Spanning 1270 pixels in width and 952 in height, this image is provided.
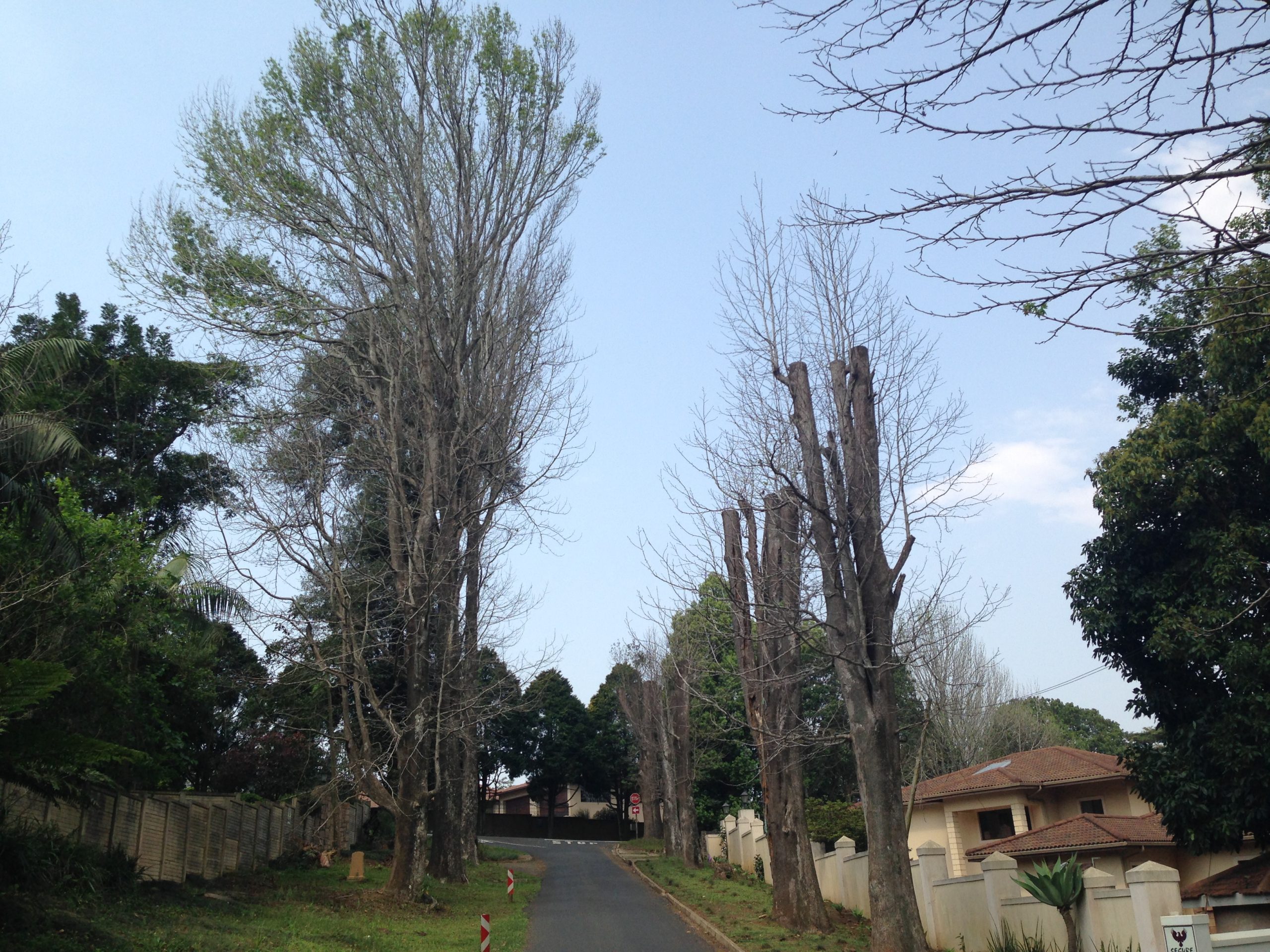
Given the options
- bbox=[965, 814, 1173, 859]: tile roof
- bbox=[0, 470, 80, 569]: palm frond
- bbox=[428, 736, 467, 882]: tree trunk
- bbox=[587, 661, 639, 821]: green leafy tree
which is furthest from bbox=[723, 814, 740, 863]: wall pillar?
bbox=[587, 661, 639, 821]: green leafy tree

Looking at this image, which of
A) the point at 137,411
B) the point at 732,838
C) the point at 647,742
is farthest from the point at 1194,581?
the point at 647,742

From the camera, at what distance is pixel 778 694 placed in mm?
17766

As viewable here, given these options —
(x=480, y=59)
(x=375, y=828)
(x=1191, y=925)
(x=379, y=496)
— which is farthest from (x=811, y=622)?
(x=375, y=828)

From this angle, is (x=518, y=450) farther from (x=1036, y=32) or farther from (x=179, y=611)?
(x=1036, y=32)

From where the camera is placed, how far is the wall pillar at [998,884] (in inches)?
529

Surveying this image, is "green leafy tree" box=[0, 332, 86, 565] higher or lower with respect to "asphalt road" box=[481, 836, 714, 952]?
higher

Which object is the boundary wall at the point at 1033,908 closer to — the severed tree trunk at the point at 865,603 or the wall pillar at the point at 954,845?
the severed tree trunk at the point at 865,603

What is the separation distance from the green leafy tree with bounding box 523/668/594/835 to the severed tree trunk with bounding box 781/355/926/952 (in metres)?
48.6

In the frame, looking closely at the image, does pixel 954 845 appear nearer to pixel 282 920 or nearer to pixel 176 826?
pixel 282 920

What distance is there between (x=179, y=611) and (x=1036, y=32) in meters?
16.9

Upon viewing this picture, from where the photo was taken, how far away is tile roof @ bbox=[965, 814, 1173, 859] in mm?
21203

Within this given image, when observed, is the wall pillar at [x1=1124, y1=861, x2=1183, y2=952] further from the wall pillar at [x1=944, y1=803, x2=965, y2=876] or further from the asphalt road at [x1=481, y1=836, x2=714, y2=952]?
the wall pillar at [x1=944, y1=803, x2=965, y2=876]

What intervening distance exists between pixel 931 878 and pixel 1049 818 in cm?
1326

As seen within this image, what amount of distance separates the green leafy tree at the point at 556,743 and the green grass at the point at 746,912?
31256 mm
